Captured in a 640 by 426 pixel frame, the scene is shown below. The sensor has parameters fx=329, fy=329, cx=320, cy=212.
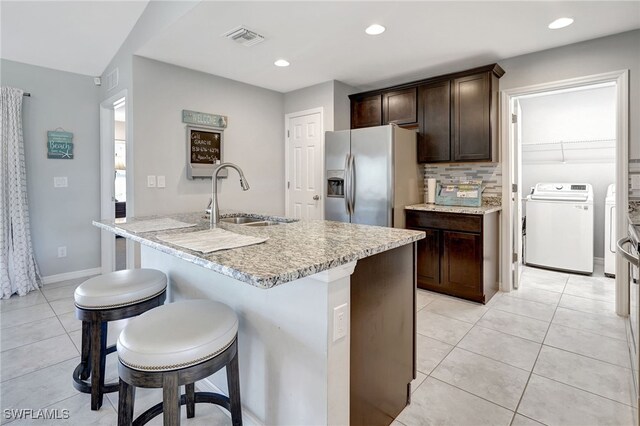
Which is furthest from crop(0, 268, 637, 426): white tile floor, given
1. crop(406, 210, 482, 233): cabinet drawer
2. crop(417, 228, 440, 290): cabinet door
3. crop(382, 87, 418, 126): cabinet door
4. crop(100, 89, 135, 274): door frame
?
crop(382, 87, 418, 126): cabinet door

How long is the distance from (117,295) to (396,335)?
1.38 metres

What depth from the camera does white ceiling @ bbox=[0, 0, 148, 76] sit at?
2981 millimetres

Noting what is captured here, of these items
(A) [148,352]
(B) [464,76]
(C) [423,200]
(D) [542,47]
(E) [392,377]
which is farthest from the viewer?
(C) [423,200]

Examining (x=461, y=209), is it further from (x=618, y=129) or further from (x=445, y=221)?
(x=618, y=129)

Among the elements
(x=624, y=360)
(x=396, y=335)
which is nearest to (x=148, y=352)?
(x=396, y=335)

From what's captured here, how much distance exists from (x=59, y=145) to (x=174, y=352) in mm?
3874

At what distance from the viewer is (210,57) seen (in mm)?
3256

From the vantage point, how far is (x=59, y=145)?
12.4ft

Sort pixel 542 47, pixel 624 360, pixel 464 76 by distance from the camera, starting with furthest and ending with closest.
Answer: pixel 464 76 < pixel 542 47 < pixel 624 360

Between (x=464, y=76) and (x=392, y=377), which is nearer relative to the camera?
(x=392, y=377)

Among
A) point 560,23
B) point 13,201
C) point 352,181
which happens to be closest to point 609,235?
point 560,23

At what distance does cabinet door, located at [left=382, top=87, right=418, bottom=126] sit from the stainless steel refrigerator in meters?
0.25

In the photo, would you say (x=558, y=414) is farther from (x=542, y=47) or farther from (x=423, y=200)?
(x=542, y=47)

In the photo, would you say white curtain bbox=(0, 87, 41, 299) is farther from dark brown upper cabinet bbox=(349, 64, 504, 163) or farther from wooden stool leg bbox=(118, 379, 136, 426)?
dark brown upper cabinet bbox=(349, 64, 504, 163)
